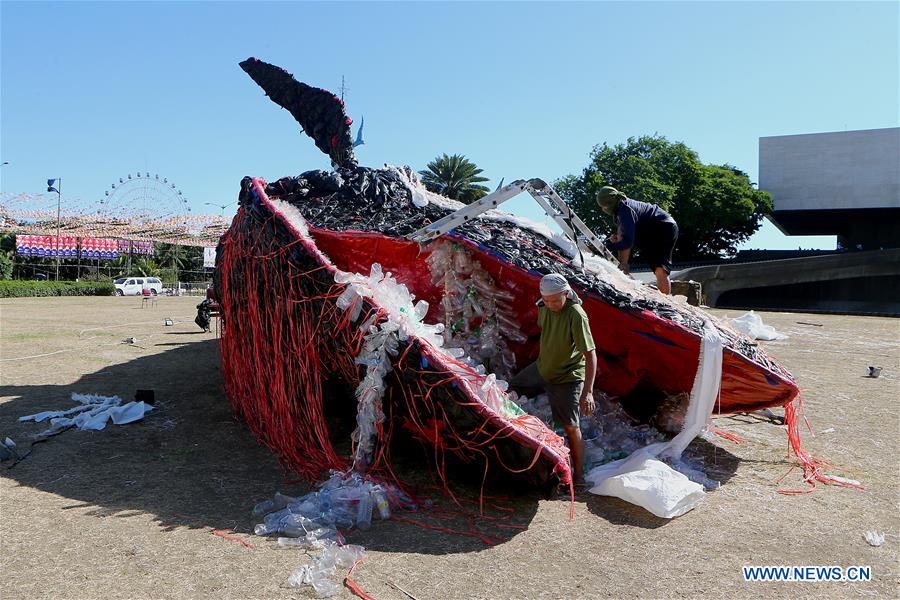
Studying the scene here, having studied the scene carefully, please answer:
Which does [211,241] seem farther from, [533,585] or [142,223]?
[533,585]

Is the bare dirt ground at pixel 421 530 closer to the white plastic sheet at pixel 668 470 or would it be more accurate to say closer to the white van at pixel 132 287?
the white plastic sheet at pixel 668 470

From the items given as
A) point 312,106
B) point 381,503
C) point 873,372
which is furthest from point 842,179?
point 381,503

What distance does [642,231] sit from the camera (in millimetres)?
5777

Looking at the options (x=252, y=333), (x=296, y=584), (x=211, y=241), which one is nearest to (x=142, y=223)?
(x=211, y=241)

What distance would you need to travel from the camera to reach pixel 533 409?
452 cm

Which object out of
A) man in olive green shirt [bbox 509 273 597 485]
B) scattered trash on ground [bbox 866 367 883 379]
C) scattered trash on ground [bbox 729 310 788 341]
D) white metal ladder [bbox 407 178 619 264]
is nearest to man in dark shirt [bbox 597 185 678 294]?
white metal ladder [bbox 407 178 619 264]

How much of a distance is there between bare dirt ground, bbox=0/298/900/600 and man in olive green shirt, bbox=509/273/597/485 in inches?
19.6

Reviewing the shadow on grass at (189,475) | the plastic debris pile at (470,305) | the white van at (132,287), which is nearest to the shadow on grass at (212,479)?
the shadow on grass at (189,475)

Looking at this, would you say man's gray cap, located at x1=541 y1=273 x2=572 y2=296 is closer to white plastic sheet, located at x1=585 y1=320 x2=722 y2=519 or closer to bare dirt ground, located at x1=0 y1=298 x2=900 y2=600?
white plastic sheet, located at x1=585 y1=320 x2=722 y2=519

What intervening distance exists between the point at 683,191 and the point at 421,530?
3810 centimetres

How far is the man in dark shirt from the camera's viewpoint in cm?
557

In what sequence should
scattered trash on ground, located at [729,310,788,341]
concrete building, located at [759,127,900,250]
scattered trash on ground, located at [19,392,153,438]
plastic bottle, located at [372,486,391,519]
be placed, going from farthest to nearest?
concrete building, located at [759,127,900,250] → scattered trash on ground, located at [729,310,788,341] → scattered trash on ground, located at [19,392,153,438] → plastic bottle, located at [372,486,391,519]

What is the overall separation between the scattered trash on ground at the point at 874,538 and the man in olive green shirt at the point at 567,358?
151 centimetres

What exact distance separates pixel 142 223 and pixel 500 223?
3868 centimetres
